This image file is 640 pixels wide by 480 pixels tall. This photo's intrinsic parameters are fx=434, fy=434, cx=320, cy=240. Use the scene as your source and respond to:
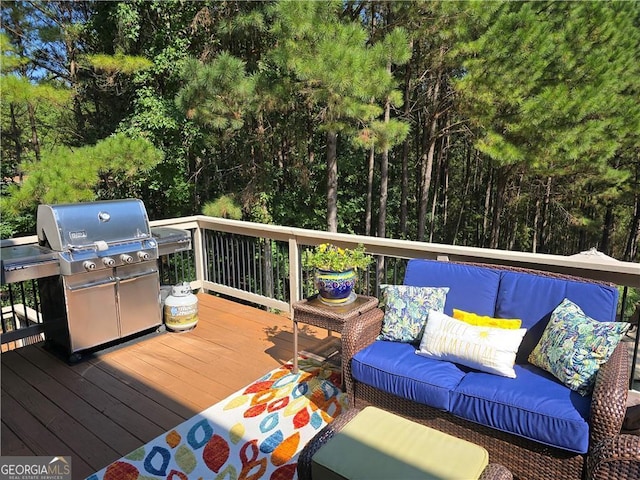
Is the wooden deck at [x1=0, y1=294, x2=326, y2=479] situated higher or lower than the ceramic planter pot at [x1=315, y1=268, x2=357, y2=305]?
lower

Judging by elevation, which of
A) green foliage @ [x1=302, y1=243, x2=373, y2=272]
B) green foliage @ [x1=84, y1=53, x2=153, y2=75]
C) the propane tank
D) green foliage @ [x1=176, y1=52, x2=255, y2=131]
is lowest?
the propane tank

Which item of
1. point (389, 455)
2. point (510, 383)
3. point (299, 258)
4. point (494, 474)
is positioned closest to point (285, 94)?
point (299, 258)

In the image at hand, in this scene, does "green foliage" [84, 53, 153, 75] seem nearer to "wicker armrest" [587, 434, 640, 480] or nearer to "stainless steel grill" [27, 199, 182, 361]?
"stainless steel grill" [27, 199, 182, 361]

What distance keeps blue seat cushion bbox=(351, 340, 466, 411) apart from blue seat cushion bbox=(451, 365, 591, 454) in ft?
0.22

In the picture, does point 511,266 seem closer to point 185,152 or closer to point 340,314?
point 340,314

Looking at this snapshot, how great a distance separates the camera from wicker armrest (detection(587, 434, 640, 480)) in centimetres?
150

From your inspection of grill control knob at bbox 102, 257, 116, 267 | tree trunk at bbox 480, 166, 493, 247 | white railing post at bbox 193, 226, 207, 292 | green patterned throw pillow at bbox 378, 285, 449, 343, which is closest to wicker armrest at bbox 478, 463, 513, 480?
green patterned throw pillow at bbox 378, 285, 449, 343

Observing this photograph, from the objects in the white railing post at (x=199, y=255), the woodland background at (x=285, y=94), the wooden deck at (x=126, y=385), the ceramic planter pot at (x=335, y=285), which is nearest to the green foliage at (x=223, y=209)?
the woodland background at (x=285, y=94)

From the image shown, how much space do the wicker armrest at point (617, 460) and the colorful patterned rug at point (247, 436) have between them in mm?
1316

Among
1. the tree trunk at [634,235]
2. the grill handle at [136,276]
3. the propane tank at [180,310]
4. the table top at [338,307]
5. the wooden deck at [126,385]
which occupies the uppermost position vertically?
the table top at [338,307]

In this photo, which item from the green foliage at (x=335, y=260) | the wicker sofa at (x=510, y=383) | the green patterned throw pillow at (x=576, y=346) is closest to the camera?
the wicker sofa at (x=510, y=383)

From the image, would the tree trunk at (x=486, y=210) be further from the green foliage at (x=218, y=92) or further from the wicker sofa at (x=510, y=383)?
the wicker sofa at (x=510, y=383)

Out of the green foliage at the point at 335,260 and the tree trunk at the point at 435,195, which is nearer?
the green foliage at the point at 335,260

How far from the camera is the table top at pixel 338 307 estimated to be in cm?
273
